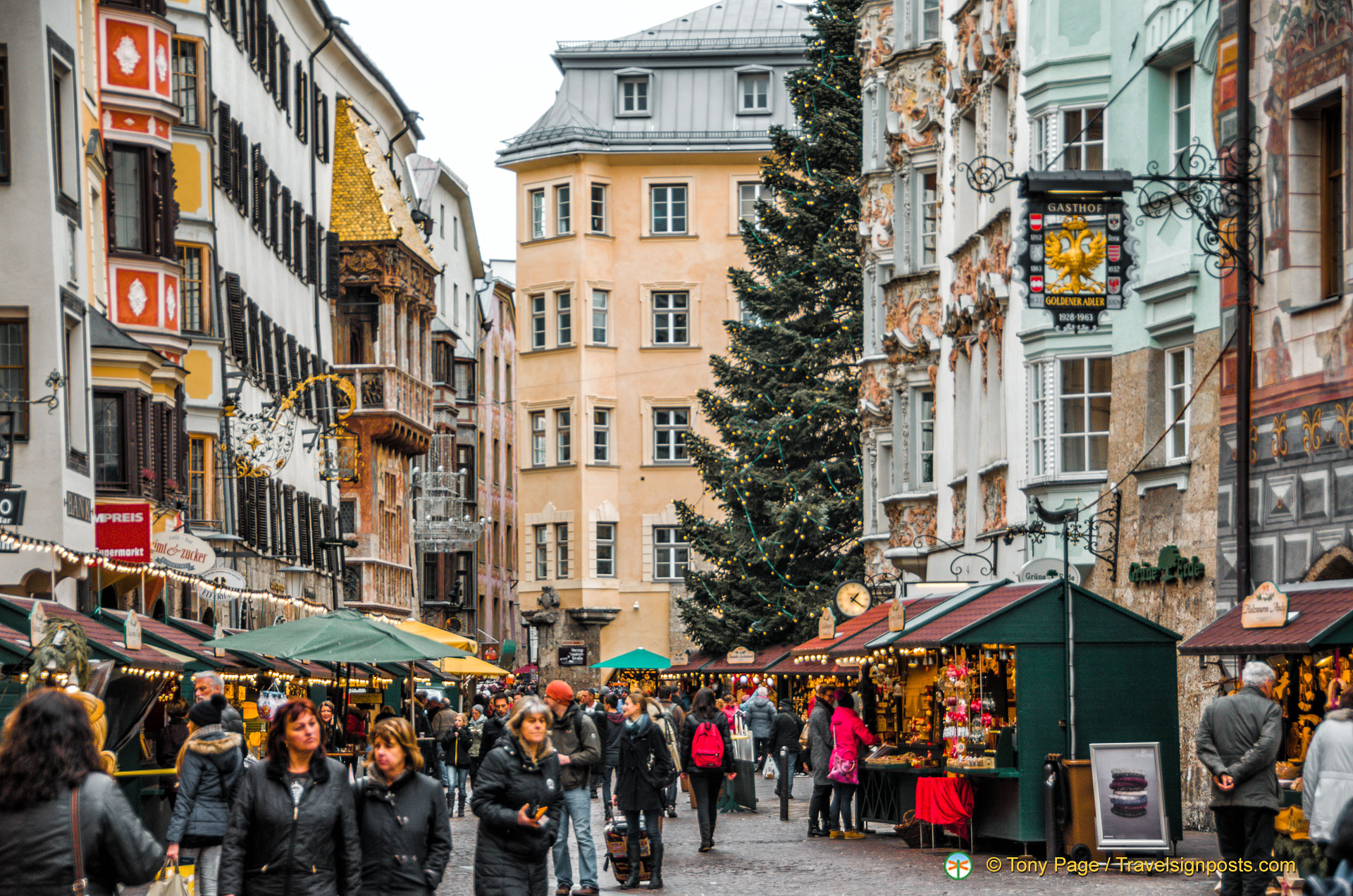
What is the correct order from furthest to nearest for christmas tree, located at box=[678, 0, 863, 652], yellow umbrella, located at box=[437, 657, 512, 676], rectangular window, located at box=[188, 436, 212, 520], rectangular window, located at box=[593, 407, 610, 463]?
rectangular window, located at box=[593, 407, 610, 463]
christmas tree, located at box=[678, 0, 863, 652]
yellow umbrella, located at box=[437, 657, 512, 676]
rectangular window, located at box=[188, 436, 212, 520]

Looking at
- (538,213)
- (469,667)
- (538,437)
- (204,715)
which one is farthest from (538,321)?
(204,715)

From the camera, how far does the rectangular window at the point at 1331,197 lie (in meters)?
18.5

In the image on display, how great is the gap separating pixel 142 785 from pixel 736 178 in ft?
172

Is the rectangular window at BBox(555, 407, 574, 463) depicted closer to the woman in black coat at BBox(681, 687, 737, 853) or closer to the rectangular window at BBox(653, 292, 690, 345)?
the rectangular window at BBox(653, 292, 690, 345)

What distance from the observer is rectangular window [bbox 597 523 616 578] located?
69.9 m

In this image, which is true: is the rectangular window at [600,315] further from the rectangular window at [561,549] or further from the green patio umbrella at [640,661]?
the green patio umbrella at [640,661]

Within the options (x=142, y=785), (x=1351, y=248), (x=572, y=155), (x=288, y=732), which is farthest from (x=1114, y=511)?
(x=572, y=155)

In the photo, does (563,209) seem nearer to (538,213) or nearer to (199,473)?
(538,213)

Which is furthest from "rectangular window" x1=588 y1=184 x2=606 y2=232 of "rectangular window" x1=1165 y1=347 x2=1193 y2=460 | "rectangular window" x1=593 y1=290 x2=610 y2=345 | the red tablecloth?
the red tablecloth

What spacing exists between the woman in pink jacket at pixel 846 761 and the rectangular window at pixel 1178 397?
4.57 m

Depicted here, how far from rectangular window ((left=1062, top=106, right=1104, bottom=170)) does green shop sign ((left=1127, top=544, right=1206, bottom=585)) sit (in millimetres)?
5016

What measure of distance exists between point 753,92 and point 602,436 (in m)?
13.0

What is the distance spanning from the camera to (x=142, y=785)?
68.8 ft

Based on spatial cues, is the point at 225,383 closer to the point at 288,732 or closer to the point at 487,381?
the point at 288,732
